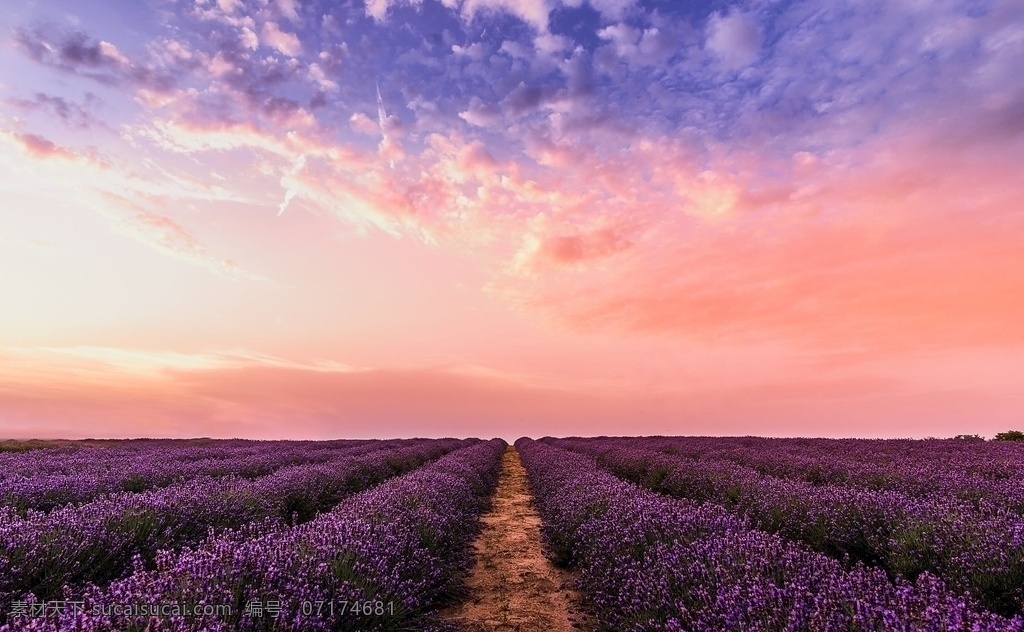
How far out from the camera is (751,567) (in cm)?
352

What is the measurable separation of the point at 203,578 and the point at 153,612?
452 millimetres

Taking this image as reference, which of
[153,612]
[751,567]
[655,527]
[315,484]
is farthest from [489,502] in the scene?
[153,612]

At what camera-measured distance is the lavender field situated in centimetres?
277

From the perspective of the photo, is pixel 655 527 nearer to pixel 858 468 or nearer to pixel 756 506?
pixel 756 506

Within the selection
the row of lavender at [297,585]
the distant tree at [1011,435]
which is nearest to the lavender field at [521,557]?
the row of lavender at [297,585]

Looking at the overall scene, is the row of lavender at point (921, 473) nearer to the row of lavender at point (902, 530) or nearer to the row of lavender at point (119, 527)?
the row of lavender at point (902, 530)

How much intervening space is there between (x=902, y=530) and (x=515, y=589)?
3.81 metres

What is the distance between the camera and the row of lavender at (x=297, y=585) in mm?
2506

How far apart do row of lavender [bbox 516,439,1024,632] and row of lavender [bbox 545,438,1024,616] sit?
1.80 feet

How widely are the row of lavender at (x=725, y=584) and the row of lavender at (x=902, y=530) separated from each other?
549 millimetres

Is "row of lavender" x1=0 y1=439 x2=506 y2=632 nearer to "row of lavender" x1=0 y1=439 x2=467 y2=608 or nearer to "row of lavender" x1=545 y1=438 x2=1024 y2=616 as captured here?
"row of lavender" x1=0 y1=439 x2=467 y2=608

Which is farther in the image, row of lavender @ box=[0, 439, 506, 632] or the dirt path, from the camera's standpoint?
the dirt path

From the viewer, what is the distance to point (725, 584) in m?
3.38

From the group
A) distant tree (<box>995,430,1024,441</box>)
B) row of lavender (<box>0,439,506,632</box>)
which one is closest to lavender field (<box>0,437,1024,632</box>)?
row of lavender (<box>0,439,506,632</box>)
